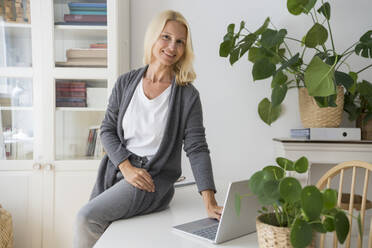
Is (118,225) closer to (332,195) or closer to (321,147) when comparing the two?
(332,195)

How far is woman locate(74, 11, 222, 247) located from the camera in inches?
56.9

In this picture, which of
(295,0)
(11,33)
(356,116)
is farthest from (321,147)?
(11,33)

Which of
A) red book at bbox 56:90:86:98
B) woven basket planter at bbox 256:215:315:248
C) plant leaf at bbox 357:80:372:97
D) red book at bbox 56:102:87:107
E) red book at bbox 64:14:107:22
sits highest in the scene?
red book at bbox 64:14:107:22

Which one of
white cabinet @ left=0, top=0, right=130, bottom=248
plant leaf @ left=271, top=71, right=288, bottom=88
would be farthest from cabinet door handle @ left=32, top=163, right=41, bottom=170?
plant leaf @ left=271, top=71, right=288, bottom=88

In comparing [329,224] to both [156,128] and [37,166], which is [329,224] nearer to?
[156,128]

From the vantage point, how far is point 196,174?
1.49 metres

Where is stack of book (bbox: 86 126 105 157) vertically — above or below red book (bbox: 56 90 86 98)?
below

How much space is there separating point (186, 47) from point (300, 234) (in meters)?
1.22

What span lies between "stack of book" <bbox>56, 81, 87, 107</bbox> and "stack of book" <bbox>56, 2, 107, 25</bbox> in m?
0.41

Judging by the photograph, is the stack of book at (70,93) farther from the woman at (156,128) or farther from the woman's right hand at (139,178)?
the woman's right hand at (139,178)

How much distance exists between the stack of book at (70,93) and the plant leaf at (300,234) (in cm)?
199

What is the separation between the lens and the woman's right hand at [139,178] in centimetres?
142

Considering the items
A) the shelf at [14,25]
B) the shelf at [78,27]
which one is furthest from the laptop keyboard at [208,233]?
the shelf at [14,25]

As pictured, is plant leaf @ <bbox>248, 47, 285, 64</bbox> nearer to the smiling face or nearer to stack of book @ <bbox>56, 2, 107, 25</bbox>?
the smiling face
